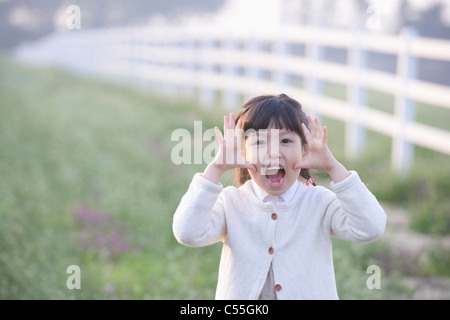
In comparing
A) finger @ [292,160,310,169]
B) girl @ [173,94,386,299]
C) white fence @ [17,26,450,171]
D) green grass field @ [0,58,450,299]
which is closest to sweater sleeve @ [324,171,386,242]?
girl @ [173,94,386,299]

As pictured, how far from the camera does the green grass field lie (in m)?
4.08

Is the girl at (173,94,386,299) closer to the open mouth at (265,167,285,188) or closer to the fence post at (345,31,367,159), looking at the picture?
the open mouth at (265,167,285,188)

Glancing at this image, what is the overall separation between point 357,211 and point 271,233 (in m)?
0.32

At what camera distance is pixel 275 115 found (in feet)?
7.59

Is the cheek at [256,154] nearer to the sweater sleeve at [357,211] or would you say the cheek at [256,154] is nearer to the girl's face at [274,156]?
the girl's face at [274,156]

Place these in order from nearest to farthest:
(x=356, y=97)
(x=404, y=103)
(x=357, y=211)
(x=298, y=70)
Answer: (x=357, y=211), (x=404, y=103), (x=356, y=97), (x=298, y=70)

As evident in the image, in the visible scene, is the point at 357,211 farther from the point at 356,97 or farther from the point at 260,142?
the point at 356,97

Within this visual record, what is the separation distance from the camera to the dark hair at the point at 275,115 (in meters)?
2.31

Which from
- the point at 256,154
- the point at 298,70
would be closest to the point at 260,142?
the point at 256,154

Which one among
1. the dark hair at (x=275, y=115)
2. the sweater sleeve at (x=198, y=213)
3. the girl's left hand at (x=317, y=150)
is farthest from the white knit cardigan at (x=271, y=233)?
the dark hair at (x=275, y=115)

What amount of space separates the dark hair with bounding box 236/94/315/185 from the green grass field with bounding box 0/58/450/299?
5.69ft

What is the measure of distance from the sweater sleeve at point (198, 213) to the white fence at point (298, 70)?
4236 millimetres

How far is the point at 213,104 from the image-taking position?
13695mm

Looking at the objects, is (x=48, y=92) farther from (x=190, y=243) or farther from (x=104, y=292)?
(x=190, y=243)
